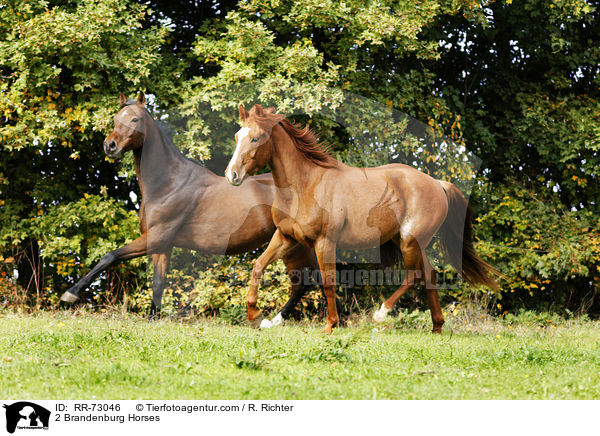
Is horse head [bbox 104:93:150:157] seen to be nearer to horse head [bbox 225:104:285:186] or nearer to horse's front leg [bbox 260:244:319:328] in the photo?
horse head [bbox 225:104:285:186]

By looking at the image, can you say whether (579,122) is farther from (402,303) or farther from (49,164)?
(49,164)

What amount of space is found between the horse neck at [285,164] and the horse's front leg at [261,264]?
624mm

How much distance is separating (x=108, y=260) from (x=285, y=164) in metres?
2.65

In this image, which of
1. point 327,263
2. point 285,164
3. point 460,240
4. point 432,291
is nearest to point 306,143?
point 285,164

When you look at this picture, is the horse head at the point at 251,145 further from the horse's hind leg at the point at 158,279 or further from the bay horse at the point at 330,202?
the horse's hind leg at the point at 158,279

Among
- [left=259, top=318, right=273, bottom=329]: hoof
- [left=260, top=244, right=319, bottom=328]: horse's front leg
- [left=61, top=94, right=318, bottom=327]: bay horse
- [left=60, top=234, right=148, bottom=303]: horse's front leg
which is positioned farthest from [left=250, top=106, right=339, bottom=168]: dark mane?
[left=60, top=234, right=148, bottom=303]: horse's front leg

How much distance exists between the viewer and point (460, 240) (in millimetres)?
7914

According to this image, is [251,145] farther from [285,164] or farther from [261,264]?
[261,264]

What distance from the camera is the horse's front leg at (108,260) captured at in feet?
24.7

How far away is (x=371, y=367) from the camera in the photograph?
4.71 meters

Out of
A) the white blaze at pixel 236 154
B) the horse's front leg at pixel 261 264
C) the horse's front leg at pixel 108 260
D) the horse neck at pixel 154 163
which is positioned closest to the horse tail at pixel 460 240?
the horse's front leg at pixel 261 264

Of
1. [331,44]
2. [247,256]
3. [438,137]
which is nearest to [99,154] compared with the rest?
[247,256]
